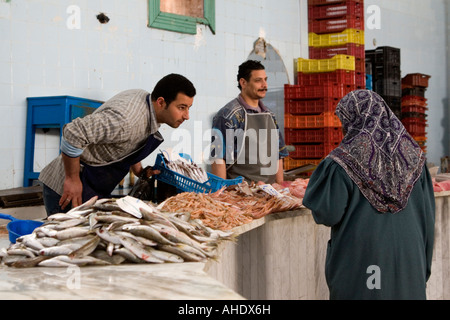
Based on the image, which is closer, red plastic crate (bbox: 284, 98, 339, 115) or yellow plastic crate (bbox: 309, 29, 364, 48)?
red plastic crate (bbox: 284, 98, 339, 115)

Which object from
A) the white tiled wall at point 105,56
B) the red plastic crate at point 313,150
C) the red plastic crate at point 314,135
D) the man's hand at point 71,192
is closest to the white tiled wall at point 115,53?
the white tiled wall at point 105,56

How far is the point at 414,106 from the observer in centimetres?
1109

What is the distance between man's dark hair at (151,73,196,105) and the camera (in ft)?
13.3

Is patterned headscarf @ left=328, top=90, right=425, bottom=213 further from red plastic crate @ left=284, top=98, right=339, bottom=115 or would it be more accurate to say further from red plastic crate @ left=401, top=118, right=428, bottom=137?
red plastic crate @ left=401, top=118, right=428, bottom=137

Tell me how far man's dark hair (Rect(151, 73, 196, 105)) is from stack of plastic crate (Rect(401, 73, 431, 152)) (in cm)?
801

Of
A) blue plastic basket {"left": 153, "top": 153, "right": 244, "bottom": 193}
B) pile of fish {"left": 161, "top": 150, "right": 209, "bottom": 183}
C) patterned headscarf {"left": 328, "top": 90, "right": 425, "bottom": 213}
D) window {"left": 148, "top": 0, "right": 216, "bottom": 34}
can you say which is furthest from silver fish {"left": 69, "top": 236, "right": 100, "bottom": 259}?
window {"left": 148, "top": 0, "right": 216, "bottom": 34}

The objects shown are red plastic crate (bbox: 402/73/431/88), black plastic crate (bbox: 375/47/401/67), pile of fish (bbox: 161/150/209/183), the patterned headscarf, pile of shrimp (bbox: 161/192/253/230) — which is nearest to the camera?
the patterned headscarf

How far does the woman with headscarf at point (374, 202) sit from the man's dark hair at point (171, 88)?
134cm

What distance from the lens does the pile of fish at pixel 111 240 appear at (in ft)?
7.87

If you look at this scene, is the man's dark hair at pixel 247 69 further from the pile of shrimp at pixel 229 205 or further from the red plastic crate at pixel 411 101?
the red plastic crate at pixel 411 101
